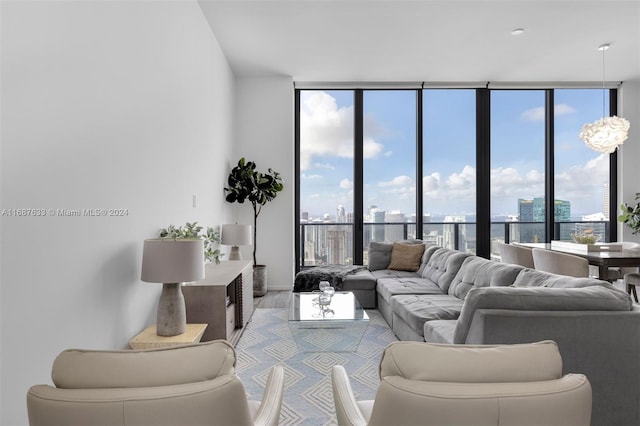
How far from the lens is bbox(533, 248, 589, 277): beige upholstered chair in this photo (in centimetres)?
330

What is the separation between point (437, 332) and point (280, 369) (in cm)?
128

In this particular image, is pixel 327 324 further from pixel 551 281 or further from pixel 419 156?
pixel 419 156

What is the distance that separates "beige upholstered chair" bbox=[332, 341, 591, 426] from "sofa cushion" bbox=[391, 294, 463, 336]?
179 centimetres

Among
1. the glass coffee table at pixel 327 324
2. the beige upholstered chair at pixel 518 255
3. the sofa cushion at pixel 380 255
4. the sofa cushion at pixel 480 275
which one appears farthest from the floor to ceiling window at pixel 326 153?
the glass coffee table at pixel 327 324

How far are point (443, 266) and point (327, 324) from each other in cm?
181

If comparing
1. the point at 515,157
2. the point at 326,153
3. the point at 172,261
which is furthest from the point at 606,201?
the point at 172,261

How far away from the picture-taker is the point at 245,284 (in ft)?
12.0

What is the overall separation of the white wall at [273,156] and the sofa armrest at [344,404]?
4077 mm

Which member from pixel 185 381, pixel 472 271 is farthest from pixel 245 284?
pixel 185 381

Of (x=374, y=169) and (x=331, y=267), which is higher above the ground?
(x=374, y=169)

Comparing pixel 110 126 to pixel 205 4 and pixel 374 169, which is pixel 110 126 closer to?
pixel 205 4

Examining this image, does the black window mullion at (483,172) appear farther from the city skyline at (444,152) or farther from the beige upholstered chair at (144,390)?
the beige upholstered chair at (144,390)

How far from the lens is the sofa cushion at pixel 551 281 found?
203 centimetres

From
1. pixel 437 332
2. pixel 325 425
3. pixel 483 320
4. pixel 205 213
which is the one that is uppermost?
pixel 205 213
